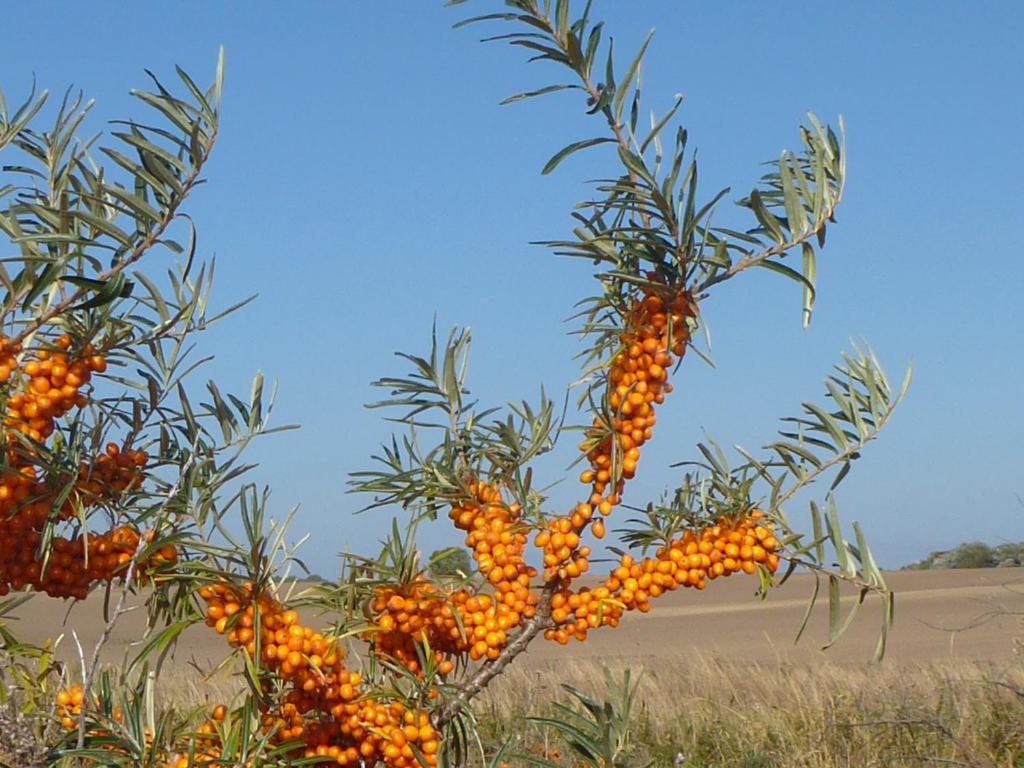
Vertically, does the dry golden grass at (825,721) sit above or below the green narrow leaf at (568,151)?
below

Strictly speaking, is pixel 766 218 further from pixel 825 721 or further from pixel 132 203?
pixel 825 721

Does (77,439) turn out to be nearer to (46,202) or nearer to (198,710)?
(46,202)

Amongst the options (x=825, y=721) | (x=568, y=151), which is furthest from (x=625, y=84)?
(x=825, y=721)

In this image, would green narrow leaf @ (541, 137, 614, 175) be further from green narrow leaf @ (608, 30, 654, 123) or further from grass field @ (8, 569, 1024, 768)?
grass field @ (8, 569, 1024, 768)

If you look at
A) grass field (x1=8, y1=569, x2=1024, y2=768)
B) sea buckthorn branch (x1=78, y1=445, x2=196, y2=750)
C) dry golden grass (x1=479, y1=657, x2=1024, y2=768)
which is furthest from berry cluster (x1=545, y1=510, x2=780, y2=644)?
dry golden grass (x1=479, y1=657, x2=1024, y2=768)

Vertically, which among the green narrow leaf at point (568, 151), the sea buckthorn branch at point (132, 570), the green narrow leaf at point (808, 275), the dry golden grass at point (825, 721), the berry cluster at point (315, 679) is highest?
the green narrow leaf at point (568, 151)

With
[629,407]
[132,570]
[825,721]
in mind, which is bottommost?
[825,721]

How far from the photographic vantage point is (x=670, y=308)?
1.59 meters

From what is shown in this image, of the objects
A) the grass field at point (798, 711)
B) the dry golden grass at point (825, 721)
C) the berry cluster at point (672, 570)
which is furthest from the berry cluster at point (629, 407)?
the dry golden grass at point (825, 721)

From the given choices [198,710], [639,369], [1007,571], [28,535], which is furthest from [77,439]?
[1007,571]

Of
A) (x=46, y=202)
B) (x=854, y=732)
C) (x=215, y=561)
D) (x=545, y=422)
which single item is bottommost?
(x=854, y=732)

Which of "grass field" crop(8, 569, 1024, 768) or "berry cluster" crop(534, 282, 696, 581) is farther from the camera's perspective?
"grass field" crop(8, 569, 1024, 768)

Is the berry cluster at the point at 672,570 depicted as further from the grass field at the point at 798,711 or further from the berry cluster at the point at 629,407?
the grass field at the point at 798,711

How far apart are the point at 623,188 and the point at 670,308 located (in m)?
0.19
